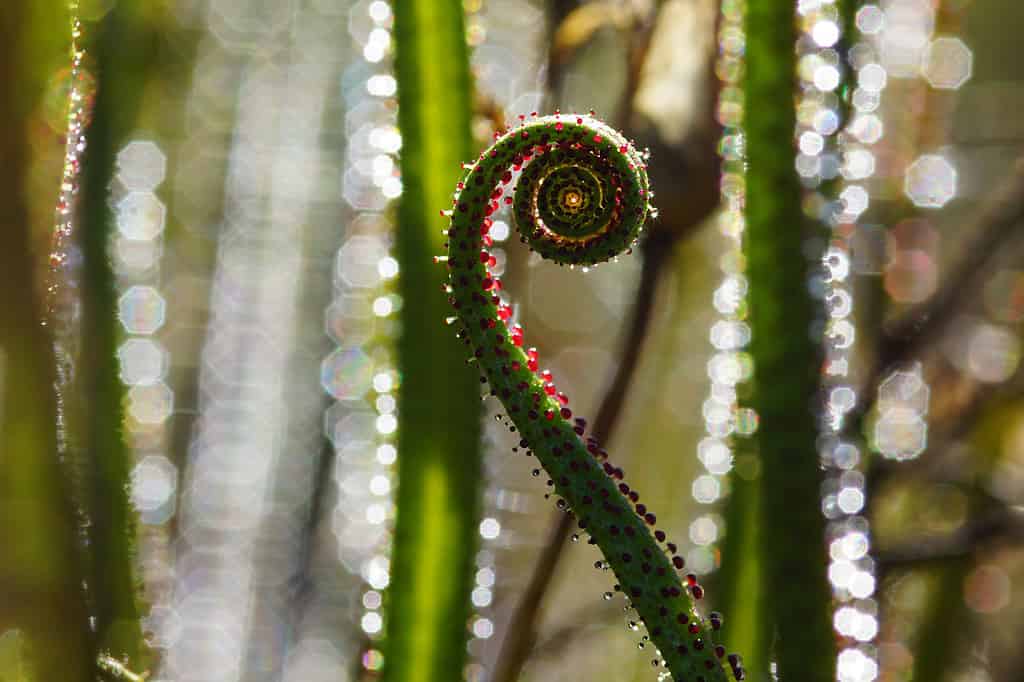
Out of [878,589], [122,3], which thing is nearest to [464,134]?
[122,3]

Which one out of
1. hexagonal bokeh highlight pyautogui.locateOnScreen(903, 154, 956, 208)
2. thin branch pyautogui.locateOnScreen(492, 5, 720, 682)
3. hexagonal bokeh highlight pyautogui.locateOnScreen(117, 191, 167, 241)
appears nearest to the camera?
thin branch pyautogui.locateOnScreen(492, 5, 720, 682)

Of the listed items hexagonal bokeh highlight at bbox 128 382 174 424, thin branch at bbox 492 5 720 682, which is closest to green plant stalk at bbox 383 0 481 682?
thin branch at bbox 492 5 720 682

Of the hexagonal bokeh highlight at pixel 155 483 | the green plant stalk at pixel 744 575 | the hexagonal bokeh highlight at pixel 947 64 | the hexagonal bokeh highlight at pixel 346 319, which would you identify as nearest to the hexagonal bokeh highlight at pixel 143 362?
the hexagonal bokeh highlight at pixel 155 483

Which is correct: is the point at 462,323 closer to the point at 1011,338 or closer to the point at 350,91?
the point at 350,91

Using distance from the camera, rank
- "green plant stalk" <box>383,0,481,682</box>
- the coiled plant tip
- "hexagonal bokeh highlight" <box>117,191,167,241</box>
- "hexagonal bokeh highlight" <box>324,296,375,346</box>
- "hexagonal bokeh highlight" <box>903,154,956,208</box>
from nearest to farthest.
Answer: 1. the coiled plant tip
2. "green plant stalk" <box>383,0,481,682</box>
3. "hexagonal bokeh highlight" <box>117,191,167,241</box>
4. "hexagonal bokeh highlight" <box>324,296,375,346</box>
5. "hexagonal bokeh highlight" <box>903,154,956,208</box>

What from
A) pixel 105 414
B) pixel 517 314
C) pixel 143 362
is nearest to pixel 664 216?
pixel 517 314

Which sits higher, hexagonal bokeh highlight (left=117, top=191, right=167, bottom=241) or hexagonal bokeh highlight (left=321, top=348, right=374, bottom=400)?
hexagonal bokeh highlight (left=117, top=191, right=167, bottom=241)

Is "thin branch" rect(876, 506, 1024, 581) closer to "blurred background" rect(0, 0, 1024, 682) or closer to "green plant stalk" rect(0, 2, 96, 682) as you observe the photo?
"blurred background" rect(0, 0, 1024, 682)

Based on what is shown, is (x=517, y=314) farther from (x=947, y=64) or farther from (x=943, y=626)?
(x=947, y=64)
